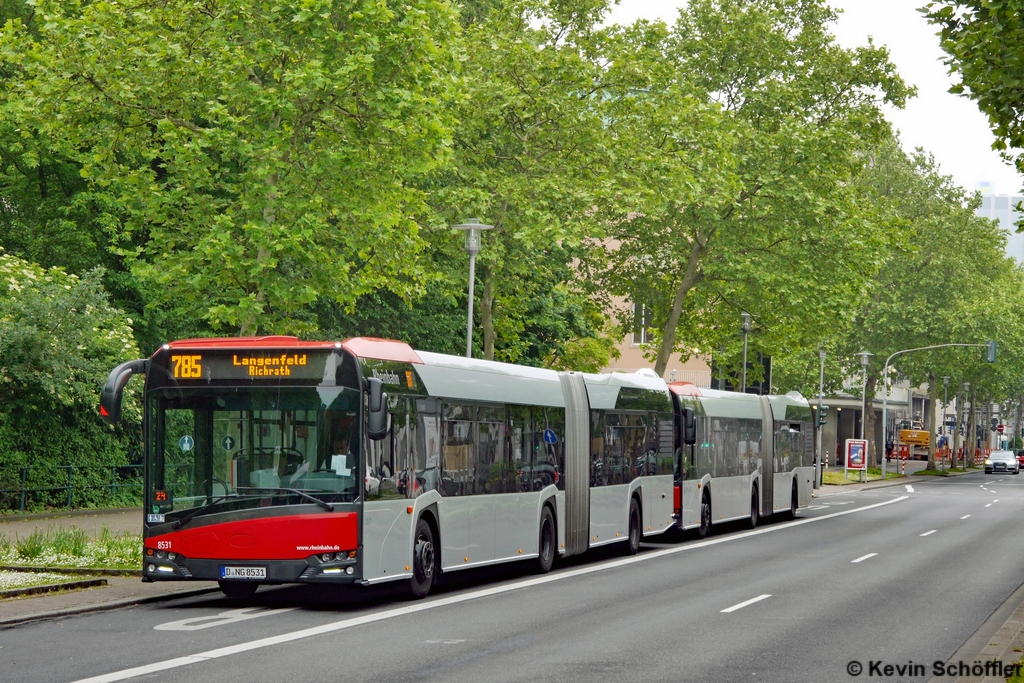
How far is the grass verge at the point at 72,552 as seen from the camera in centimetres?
1831

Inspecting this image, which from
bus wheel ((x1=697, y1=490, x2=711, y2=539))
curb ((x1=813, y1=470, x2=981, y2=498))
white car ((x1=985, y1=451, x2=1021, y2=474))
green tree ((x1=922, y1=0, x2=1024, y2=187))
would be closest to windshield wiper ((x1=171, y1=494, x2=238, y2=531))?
green tree ((x1=922, y1=0, x2=1024, y2=187))

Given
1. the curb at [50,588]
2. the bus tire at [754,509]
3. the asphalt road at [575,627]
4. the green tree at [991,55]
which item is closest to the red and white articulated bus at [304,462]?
the asphalt road at [575,627]

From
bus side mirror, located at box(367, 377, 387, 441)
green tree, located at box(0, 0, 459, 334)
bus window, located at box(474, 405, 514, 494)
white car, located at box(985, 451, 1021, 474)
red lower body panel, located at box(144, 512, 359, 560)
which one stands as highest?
→ green tree, located at box(0, 0, 459, 334)

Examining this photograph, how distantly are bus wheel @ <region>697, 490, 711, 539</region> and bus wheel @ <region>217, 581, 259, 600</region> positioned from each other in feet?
47.3

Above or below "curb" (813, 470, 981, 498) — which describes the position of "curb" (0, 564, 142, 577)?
above

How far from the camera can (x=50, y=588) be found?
16000 mm

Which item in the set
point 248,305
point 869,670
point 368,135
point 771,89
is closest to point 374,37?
point 368,135

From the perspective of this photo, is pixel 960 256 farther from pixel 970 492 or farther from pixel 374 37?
pixel 374 37

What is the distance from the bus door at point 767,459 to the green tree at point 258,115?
11673 millimetres

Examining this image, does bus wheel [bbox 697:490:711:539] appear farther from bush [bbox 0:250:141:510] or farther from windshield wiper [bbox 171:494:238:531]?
windshield wiper [bbox 171:494:238:531]

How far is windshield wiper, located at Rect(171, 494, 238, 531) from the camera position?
14961 mm

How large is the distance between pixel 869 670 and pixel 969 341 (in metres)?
71.7

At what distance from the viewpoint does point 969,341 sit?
79562 mm

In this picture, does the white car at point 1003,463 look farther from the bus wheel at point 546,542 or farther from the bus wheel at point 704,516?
the bus wheel at point 546,542
